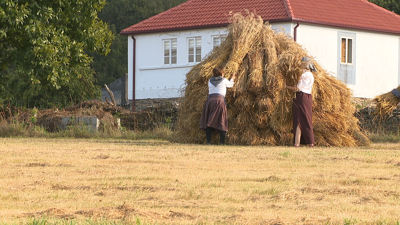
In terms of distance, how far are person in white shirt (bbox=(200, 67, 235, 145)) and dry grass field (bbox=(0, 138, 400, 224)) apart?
14.1ft

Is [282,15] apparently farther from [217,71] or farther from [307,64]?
[217,71]

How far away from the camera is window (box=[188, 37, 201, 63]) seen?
35531 mm

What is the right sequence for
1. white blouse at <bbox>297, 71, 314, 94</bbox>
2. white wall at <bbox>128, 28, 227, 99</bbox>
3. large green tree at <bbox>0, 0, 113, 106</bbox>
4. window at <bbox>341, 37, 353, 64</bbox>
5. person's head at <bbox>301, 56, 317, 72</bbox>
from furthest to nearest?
white wall at <bbox>128, 28, 227, 99</bbox> < window at <bbox>341, 37, 353, 64</bbox> < large green tree at <bbox>0, 0, 113, 106</bbox> < person's head at <bbox>301, 56, 317, 72</bbox> < white blouse at <bbox>297, 71, 314, 94</bbox>

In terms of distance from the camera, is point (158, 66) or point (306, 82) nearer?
point (306, 82)

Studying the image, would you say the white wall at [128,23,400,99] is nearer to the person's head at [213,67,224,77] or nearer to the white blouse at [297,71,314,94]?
the person's head at [213,67,224,77]

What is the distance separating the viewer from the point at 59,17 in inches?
985

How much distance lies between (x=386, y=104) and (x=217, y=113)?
676cm

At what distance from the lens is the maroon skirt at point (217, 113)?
15234mm

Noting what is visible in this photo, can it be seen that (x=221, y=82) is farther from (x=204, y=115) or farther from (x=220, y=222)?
(x=220, y=222)

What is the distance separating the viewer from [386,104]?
20.0 metres

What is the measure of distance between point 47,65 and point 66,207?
17.9 m

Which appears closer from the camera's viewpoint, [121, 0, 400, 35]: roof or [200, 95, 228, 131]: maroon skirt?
[200, 95, 228, 131]: maroon skirt

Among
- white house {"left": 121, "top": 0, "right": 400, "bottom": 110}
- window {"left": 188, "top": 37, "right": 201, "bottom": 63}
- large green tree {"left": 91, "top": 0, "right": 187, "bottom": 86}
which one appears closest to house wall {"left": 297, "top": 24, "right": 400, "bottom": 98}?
white house {"left": 121, "top": 0, "right": 400, "bottom": 110}

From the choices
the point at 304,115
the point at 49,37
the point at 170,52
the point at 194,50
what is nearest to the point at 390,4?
the point at 194,50
